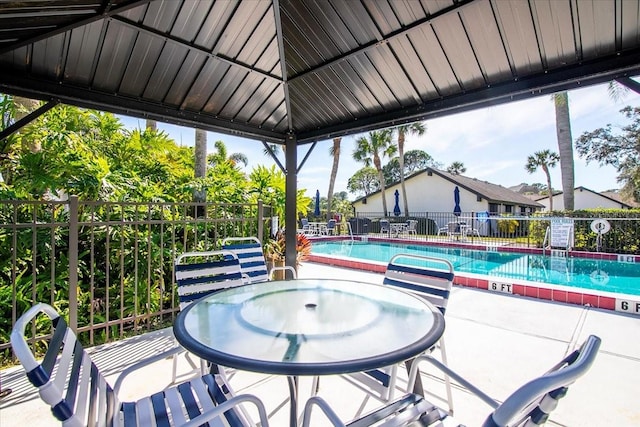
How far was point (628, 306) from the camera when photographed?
176 inches

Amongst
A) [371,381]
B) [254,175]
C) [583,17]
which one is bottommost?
[371,381]

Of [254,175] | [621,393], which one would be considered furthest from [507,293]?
[254,175]

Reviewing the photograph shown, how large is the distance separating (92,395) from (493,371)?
9.82 ft

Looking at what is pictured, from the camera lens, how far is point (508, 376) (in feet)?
9.21

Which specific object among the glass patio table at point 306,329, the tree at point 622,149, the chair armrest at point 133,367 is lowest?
the chair armrest at point 133,367

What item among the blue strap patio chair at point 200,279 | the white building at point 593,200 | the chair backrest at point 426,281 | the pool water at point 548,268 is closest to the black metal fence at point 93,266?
the blue strap patio chair at point 200,279

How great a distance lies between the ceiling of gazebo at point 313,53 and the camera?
262 centimetres

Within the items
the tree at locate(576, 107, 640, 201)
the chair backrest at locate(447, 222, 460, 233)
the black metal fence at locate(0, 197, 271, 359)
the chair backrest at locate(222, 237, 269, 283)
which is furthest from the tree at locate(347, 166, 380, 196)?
the chair backrest at locate(222, 237, 269, 283)

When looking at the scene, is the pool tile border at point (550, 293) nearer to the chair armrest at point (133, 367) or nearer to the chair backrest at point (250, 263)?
the chair backrest at point (250, 263)

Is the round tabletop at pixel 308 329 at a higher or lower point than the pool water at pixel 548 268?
higher

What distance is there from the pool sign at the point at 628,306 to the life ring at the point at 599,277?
3.38m

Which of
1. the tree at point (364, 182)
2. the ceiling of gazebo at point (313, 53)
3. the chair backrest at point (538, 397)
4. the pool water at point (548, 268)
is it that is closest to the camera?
the chair backrest at point (538, 397)

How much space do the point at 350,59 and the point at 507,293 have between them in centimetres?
458

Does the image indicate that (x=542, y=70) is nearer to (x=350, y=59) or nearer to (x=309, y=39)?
(x=350, y=59)
